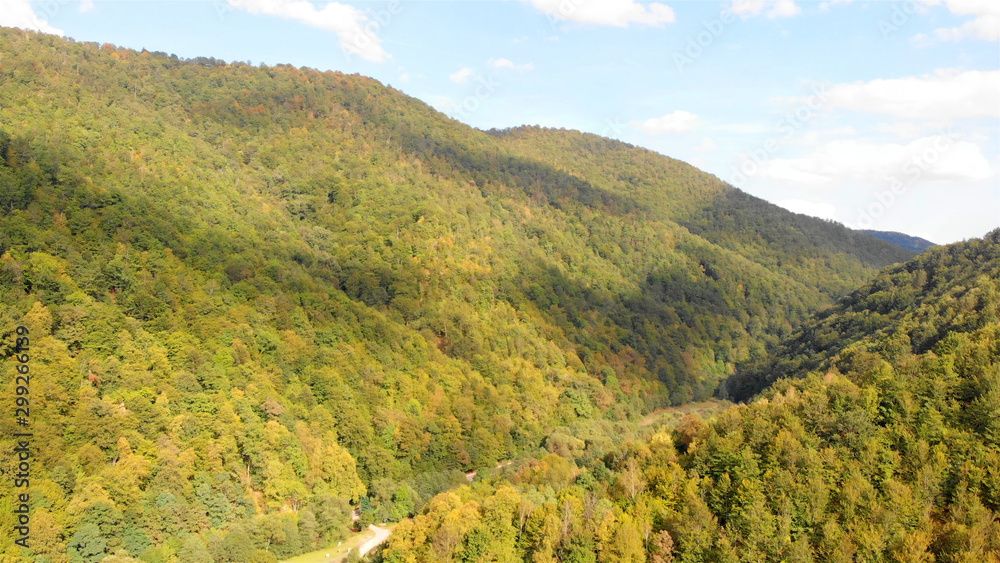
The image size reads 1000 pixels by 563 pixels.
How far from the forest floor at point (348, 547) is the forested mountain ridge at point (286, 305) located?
131cm

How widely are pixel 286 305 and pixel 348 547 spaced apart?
31.1m

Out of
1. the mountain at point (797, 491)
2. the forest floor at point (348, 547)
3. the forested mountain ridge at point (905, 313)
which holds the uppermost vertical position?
the forested mountain ridge at point (905, 313)

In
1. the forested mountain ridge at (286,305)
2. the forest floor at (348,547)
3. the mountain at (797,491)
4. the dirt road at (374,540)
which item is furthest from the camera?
the dirt road at (374,540)

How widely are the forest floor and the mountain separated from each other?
915cm

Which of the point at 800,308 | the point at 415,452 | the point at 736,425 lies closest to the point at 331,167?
the point at 415,452

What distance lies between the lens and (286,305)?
248 feet

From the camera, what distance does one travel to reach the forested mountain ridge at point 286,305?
165ft

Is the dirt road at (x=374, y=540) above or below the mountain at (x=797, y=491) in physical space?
below

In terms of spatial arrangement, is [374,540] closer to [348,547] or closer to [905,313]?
[348,547]

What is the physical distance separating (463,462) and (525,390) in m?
18.4

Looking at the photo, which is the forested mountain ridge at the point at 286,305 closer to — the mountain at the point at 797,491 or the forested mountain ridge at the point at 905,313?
the mountain at the point at 797,491

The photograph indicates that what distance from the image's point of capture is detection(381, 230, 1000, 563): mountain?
121 feet

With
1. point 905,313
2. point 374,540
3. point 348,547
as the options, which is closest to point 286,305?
point 374,540

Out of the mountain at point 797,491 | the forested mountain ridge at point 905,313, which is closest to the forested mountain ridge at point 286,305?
the mountain at point 797,491
